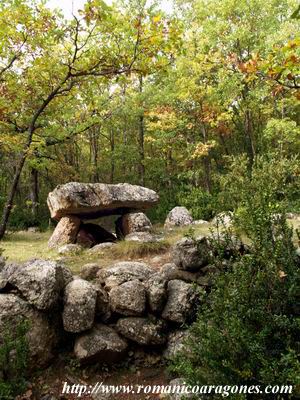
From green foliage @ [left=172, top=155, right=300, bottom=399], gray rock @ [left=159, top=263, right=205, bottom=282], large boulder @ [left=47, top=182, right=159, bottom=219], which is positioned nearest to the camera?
green foliage @ [left=172, top=155, right=300, bottom=399]

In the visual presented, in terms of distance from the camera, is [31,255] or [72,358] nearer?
[72,358]

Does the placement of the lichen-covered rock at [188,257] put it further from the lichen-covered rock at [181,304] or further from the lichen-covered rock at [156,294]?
the lichen-covered rock at [156,294]

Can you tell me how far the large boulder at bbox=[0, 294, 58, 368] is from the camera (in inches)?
193

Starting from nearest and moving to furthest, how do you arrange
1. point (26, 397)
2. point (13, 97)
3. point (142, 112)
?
point (26, 397) < point (13, 97) < point (142, 112)

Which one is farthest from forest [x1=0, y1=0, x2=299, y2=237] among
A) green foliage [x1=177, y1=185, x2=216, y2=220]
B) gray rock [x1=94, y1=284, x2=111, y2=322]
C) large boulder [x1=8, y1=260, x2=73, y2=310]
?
gray rock [x1=94, y1=284, x2=111, y2=322]

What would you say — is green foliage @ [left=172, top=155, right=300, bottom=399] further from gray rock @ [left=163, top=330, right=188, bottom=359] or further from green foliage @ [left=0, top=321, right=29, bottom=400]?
green foliage @ [left=0, top=321, right=29, bottom=400]

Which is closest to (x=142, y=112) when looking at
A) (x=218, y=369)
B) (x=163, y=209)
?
(x=163, y=209)

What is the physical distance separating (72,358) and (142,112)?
51.7 ft

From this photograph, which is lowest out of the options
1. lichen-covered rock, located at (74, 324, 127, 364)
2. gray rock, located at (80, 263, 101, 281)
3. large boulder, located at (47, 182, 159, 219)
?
lichen-covered rock, located at (74, 324, 127, 364)

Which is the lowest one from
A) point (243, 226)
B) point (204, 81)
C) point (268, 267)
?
point (268, 267)

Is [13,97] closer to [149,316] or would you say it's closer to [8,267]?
[8,267]

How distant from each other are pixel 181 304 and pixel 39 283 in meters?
2.30

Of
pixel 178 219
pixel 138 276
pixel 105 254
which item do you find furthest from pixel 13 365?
pixel 178 219

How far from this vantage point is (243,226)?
168 inches
